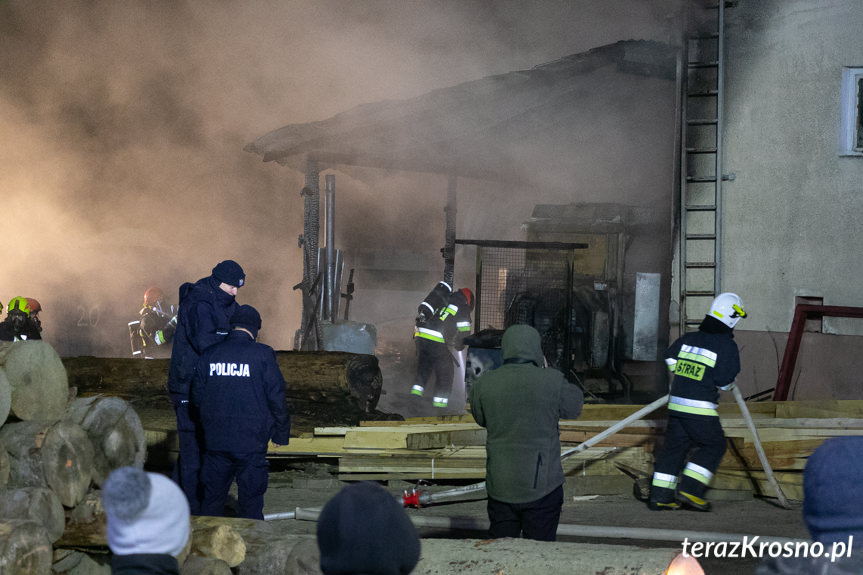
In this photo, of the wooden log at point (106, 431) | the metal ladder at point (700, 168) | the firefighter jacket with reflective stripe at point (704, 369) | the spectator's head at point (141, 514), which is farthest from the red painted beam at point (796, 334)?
the spectator's head at point (141, 514)

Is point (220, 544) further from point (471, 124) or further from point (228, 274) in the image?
point (471, 124)

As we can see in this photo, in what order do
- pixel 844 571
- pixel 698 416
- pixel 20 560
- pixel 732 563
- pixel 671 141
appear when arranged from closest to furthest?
pixel 844 571 → pixel 20 560 → pixel 732 563 → pixel 698 416 → pixel 671 141

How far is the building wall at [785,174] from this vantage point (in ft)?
32.5

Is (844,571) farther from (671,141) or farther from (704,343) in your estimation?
(671,141)


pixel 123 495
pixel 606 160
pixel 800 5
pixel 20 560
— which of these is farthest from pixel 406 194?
pixel 123 495

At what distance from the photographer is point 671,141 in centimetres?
1251

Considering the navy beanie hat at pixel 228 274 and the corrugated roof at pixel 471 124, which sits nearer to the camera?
the navy beanie hat at pixel 228 274

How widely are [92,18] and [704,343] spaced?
51.7 ft

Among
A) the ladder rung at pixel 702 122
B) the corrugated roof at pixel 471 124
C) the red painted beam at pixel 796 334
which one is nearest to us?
the red painted beam at pixel 796 334

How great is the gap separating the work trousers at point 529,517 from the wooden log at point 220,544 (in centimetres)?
125

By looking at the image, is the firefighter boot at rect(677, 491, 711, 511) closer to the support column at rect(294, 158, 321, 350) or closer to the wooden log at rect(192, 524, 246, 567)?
the wooden log at rect(192, 524, 246, 567)

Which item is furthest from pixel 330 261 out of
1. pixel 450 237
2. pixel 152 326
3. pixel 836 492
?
pixel 836 492

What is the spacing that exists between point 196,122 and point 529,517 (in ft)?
54.1

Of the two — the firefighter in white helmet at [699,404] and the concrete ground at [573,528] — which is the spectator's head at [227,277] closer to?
the concrete ground at [573,528]
